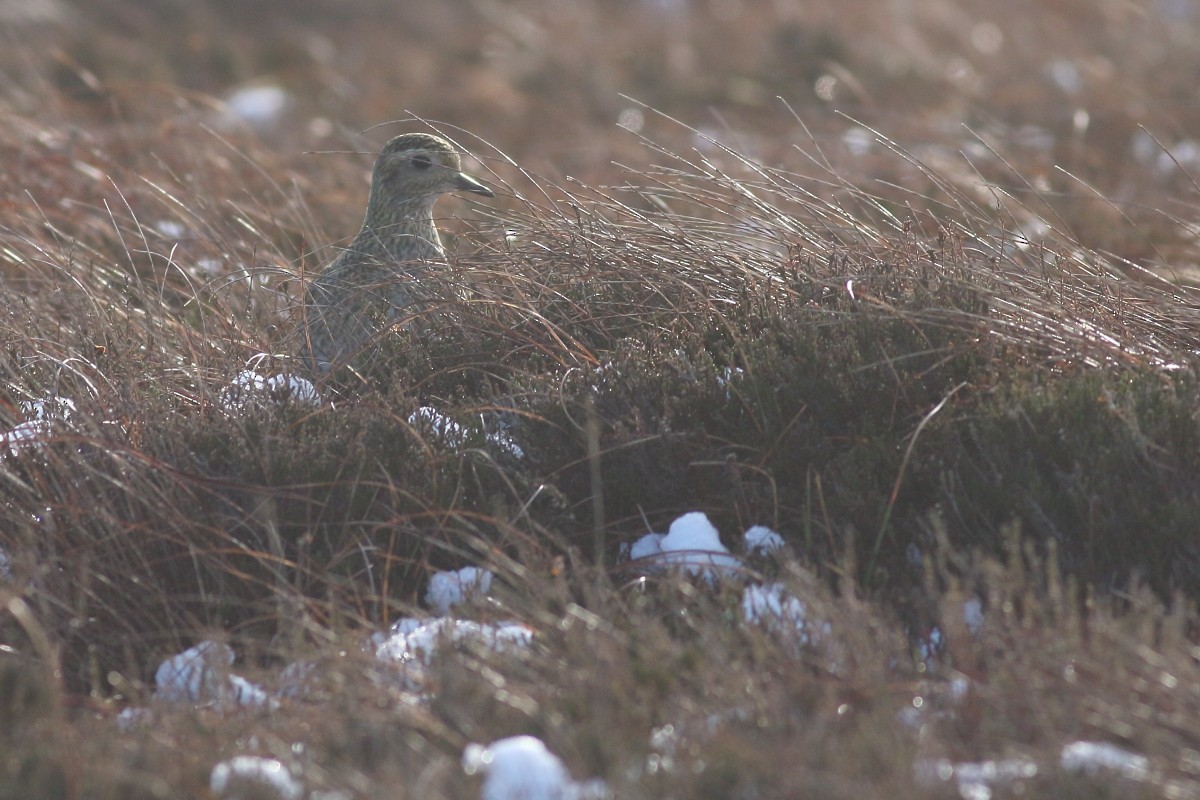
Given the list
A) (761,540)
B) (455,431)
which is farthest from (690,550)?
(455,431)

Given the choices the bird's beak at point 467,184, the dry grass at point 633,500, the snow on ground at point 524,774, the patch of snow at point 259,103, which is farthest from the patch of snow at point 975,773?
the patch of snow at point 259,103

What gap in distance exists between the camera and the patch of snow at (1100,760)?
257cm

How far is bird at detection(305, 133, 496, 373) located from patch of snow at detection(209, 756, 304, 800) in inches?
77.1

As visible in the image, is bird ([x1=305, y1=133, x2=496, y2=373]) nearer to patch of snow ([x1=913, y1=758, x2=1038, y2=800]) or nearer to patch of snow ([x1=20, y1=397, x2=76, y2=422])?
patch of snow ([x1=20, y1=397, x2=76, y2=422])

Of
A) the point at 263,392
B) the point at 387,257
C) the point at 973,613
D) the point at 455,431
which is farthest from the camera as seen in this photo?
the point at 387,257

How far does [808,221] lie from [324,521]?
226 centimetres

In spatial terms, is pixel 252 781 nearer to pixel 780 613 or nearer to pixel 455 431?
pixel 780 613

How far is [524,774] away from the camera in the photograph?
2.63 metres

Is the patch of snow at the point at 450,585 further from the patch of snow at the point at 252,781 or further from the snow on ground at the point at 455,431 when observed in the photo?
the patch of snow at the point at 252,781

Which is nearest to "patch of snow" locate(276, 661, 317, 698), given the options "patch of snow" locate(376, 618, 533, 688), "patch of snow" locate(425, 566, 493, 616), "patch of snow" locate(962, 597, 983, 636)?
"patch of snow" locate(376, 618, 533, 688)

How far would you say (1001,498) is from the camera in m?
3.59

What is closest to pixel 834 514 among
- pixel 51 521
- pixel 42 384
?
pixel 51 521

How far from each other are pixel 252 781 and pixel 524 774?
1.73ft

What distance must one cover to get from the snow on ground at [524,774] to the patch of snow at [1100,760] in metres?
0.87
